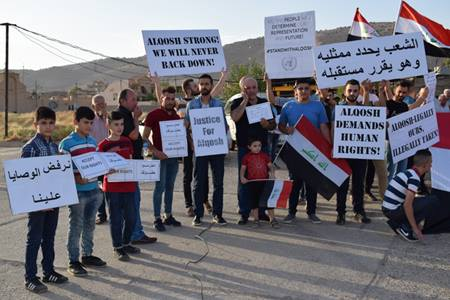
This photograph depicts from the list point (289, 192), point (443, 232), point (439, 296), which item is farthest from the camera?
point (289, 192)

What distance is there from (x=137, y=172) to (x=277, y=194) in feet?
7.21

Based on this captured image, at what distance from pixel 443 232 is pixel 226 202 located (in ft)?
12.6

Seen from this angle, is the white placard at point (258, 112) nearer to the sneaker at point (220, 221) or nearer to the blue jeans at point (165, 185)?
the blue jeans at point (165, 185)

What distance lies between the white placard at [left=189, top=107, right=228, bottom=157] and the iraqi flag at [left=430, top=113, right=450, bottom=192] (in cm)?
317

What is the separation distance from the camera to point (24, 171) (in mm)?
5047

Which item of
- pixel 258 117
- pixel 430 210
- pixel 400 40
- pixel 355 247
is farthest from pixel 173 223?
pixel 400 40

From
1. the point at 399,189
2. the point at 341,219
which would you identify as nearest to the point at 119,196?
the point at 341,219

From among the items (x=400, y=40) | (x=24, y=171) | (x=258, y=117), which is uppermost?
(x=400, y=40)

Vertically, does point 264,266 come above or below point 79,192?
below

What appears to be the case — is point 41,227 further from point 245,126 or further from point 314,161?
point 314,161

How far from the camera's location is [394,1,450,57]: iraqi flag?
9734mm

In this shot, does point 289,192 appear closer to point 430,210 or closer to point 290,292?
point 430,210

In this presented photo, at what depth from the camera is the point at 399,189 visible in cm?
670

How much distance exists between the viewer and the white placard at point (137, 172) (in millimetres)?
5980
